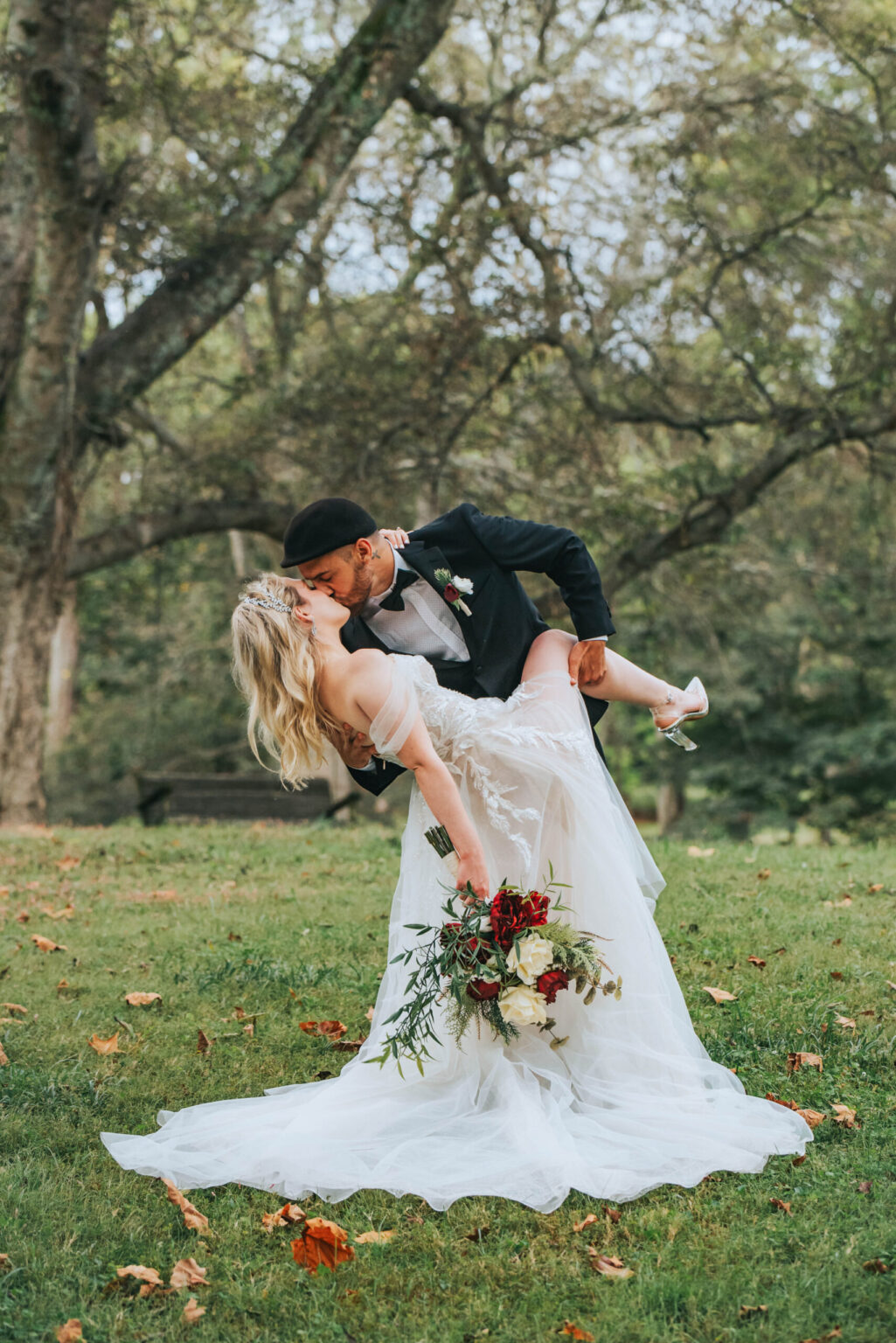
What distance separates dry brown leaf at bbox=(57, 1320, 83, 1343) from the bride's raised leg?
2.56 metres

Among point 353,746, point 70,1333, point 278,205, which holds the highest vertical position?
point 278,205

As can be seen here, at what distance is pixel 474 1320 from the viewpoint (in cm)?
276

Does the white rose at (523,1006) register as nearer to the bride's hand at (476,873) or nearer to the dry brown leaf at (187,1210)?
the bride's hand at (476,873)

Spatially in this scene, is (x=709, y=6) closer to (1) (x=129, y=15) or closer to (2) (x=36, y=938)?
(1) (x=129, y=15)

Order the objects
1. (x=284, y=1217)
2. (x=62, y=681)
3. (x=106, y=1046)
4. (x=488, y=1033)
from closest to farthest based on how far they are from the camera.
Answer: (x=284, y=1217) → (x=488, y=1033) → (x=106, y=1046) → (x=62, y=681)

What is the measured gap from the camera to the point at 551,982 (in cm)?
362

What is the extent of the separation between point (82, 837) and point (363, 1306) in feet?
26.4

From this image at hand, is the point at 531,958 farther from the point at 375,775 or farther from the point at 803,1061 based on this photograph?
the point at 803,1061

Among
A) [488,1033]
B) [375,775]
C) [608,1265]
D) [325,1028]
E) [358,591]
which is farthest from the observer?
[325,1028]

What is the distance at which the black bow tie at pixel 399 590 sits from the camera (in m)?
4.19

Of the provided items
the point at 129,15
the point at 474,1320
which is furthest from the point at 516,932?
the point at 129,15

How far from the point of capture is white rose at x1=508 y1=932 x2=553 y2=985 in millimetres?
3607

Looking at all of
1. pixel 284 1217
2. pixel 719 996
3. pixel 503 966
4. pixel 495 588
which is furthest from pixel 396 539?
pixel 719 996

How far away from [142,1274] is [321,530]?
7.51 feet
